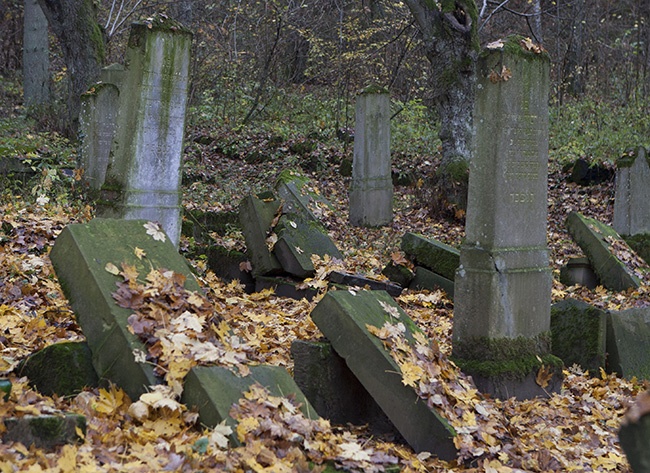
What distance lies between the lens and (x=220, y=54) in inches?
834

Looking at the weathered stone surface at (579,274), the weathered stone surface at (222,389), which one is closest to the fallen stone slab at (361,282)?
the weathered stone surface at (579,274)

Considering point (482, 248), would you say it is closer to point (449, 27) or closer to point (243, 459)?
point (243, 459)

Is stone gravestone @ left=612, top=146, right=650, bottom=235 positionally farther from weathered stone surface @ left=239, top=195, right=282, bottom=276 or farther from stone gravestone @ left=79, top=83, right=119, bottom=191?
stone gravestone @ left=79, top=83, right=119, bottom=191

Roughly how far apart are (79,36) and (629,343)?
11.4 m

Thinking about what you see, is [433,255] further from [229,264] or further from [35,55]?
[35,55]

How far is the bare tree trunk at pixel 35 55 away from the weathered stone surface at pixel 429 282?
15735 mm

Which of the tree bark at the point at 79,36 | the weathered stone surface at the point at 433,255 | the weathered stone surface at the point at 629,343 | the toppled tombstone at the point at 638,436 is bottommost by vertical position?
the weathered stone surface at the point at 629,343

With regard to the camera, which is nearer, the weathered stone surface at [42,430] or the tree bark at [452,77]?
the weathered stone surface at [42,430]

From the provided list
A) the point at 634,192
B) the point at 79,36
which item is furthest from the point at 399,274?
the point at 79,36

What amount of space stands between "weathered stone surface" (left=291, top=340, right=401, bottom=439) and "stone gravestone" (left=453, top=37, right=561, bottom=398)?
4.95 feet

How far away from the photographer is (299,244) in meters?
8.51

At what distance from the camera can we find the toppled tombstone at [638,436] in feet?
4.63

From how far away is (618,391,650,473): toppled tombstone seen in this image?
1.41m

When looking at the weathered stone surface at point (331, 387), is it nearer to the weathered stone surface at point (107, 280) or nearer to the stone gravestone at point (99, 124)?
the weathered stone surface at point (107, 280)
